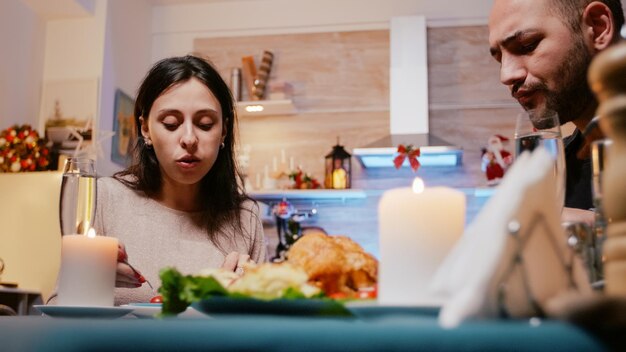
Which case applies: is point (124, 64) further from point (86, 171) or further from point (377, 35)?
point (86, 171)

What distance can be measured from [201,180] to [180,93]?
27 centimetres

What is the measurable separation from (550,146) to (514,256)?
1.73 ft

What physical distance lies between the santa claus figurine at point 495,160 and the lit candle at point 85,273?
12.4ft

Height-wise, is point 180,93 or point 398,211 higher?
point 180,93

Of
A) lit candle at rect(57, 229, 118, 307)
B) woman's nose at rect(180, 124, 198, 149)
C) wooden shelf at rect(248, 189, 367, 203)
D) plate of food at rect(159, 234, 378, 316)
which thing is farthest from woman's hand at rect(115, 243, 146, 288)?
wooden shelf at rect(248, 189, 367, 203)

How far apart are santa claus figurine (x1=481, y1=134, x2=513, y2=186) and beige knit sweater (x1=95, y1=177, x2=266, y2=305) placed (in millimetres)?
2742

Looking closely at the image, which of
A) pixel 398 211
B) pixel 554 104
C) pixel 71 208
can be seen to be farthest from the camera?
pixel 554 104

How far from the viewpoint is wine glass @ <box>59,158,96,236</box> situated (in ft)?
3.26

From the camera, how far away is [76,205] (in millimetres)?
995

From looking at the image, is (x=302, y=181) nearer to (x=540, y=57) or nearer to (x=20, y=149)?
(x=20, y=149)

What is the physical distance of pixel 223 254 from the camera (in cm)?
181

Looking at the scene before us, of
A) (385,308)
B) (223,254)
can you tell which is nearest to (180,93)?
(223,254)

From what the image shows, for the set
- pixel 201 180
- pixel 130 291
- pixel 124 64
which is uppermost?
pixel 124 64

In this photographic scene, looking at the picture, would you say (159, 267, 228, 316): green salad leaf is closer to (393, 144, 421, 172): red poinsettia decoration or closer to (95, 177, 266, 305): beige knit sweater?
(95, 177, 266, 305): beige knit sweater
